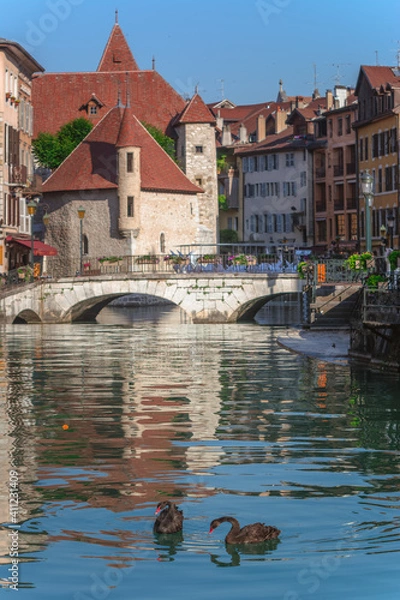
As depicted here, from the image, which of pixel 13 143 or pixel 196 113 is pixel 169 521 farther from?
pixel 196 113

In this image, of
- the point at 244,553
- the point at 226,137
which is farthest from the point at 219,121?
the point at 244,553

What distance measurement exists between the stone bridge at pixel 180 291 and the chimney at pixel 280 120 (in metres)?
54.4

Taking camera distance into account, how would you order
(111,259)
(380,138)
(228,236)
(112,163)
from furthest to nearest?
(228,236), (112,163), (380,138), (111,259)

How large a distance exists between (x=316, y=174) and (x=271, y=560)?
93.4 metres

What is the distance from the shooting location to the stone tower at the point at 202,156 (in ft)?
322

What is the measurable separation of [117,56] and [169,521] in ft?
317

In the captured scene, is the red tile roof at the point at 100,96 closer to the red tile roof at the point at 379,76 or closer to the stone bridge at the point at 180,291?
the red tile roof at the point at 379,76

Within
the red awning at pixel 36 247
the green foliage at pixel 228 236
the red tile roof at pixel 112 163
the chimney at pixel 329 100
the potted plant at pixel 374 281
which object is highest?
the chimney at pixel 329 100

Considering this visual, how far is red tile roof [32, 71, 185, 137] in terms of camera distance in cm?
10294

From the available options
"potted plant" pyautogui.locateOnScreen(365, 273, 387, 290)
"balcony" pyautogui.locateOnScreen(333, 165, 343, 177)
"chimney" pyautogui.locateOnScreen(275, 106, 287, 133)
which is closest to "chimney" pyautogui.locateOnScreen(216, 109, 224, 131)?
"chimney" pyautogui.locateOnScreen(275, 106, 287, 133)

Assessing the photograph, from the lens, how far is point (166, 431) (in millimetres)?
22203

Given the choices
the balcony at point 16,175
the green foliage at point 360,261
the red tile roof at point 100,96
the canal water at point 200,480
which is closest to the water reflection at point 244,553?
the canal water at point 200,480

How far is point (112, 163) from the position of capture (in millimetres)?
88062

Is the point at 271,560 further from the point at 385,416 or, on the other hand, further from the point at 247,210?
the point at 247,210
